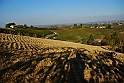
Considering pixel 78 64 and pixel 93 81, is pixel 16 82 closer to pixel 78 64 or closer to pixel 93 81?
pixel 93 81

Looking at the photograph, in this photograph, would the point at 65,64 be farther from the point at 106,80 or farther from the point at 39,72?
the point at 106,80

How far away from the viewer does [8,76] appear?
5445 mm

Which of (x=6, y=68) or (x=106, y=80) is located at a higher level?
(x=6, y=68)

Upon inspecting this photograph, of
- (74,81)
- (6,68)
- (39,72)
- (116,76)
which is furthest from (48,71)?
(116,76)

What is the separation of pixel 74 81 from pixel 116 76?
75.2 inches

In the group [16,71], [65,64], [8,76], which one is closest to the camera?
[8,76]

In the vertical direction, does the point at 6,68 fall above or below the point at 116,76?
above

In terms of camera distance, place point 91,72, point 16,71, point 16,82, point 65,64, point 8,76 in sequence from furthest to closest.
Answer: point 65,64, point 91,72, point 16,71, point 8,76, point 16,82

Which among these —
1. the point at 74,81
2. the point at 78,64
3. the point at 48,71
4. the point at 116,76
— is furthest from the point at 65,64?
the point at 116,76

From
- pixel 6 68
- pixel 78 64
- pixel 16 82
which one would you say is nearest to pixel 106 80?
pixel 78 64

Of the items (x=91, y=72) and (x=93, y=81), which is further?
(x=91, y=72)

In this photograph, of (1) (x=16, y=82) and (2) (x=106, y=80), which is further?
(2) (x=106, y=80)

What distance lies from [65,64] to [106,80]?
2036mm

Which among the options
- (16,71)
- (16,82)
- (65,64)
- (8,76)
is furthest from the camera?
(65,64)
